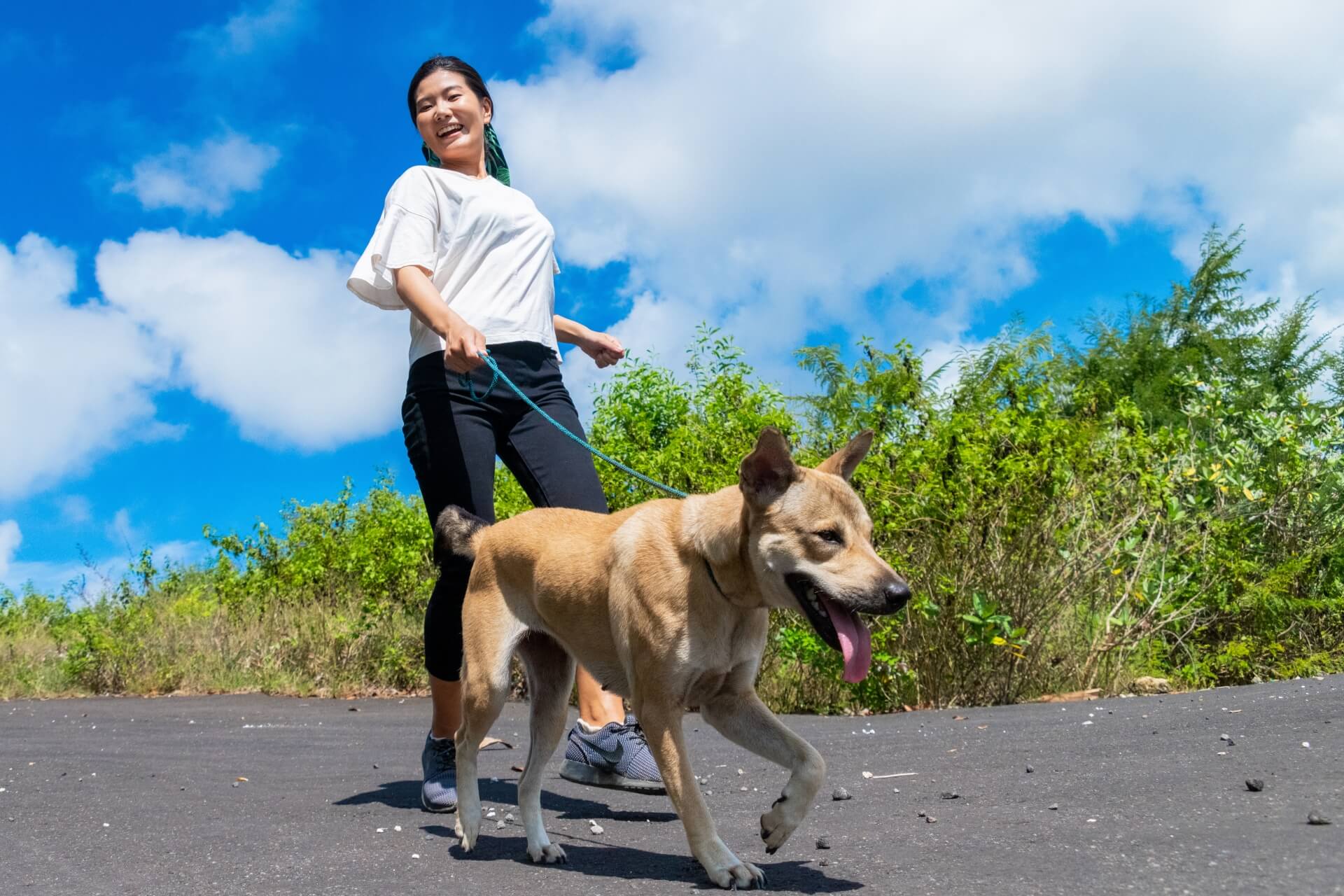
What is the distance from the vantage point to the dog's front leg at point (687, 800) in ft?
12.0

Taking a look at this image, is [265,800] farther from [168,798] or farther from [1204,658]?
[1204,658]

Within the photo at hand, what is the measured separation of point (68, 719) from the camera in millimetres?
10242

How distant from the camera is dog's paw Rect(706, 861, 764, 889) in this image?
143 inches

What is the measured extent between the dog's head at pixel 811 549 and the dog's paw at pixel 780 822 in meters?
0.47

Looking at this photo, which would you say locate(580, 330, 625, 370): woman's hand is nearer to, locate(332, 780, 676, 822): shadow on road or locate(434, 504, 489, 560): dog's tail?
locate(434, 504, 489, 560): dog's tail

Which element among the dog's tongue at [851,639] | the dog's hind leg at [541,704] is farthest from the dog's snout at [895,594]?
the dog's hind leg at [541,704]

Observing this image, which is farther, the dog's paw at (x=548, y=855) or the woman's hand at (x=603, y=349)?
the woman's hand at (x=603, y=349)

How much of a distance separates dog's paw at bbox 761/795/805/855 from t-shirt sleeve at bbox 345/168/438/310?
9.23ft

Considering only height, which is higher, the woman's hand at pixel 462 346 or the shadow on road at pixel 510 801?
the woman's hand at pixel 462 346

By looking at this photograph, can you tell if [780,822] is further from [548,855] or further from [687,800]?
[548,855]

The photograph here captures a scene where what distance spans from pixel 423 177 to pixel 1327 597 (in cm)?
1006

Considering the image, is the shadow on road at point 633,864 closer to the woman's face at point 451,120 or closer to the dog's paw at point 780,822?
the dog's paw at point 780,822

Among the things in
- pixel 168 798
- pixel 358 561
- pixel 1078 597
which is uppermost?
pixel 358 561

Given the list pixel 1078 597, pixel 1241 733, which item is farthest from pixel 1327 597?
pixel 1241 733
